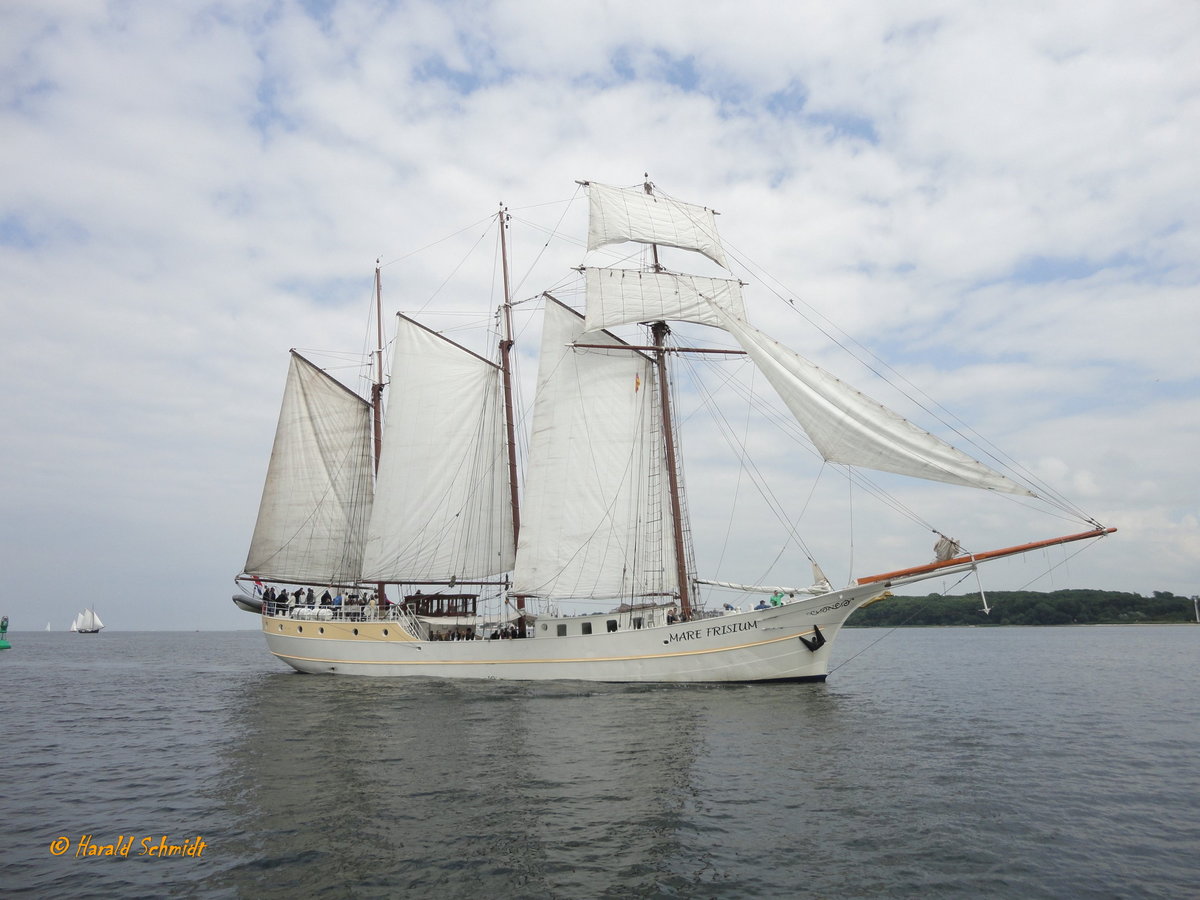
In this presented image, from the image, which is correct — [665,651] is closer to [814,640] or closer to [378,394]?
[814,640]

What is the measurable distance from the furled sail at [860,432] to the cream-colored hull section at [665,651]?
6.43 metres

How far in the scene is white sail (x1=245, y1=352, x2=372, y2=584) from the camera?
45031 mm

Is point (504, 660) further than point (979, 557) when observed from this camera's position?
Yes

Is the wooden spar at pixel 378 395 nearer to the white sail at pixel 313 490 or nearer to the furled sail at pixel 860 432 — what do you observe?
the white sail at pixel 313 490

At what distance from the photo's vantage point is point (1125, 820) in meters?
13.4

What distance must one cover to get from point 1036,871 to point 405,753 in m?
14.3

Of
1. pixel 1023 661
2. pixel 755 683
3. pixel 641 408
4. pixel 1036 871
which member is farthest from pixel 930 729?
pixel 1023 661

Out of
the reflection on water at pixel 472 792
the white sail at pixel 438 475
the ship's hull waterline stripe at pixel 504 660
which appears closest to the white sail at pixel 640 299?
the white sail at pixel 438 475

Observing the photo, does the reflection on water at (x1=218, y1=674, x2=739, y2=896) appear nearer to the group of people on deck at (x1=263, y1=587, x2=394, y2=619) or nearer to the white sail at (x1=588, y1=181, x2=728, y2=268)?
the group of people on deck at (x1=263, y1=587, x2=394, y2=619)

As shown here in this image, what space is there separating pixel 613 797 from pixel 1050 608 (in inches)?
5310

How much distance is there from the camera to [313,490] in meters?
45.8

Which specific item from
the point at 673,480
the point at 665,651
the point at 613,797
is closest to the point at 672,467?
the point at 673,480

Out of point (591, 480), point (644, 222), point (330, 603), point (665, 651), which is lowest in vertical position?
point (665, 651)

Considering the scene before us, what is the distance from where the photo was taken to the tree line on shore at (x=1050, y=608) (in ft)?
399
